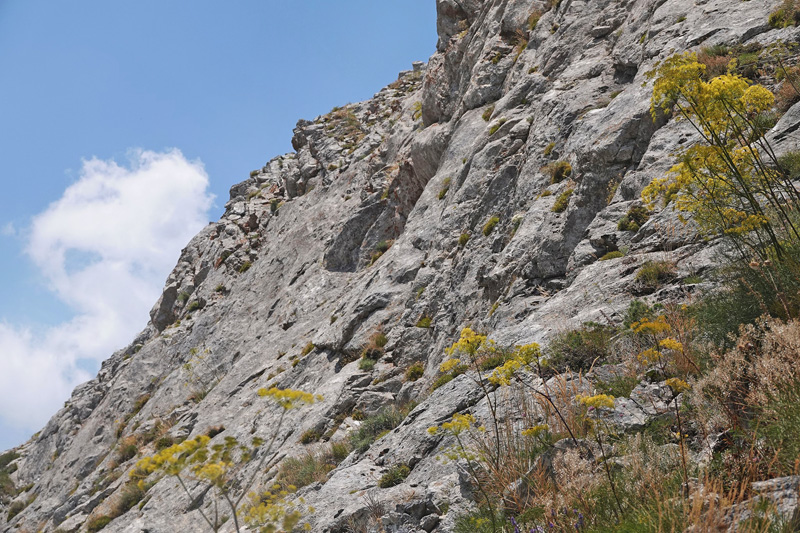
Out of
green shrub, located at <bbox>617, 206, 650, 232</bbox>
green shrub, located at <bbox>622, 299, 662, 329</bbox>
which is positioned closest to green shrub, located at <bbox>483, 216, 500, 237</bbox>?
green shrub, located at <bbox>617, 206, 650, 232</bbox>

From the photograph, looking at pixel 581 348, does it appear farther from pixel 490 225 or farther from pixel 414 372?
pixel 490 225

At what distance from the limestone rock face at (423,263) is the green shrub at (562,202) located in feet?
1.19

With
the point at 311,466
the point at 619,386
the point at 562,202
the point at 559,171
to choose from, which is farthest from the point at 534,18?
the point at 619,386

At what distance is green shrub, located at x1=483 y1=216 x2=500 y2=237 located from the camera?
1538 cm

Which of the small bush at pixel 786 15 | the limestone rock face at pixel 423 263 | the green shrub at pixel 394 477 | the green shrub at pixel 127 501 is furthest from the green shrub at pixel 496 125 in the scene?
the green shrub at pixel 127 501

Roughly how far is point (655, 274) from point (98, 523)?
21.6 m

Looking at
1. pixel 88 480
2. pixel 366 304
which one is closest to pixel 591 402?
pixel 366 304

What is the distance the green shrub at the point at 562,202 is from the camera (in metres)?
12.7

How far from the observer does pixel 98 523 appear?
19203mm

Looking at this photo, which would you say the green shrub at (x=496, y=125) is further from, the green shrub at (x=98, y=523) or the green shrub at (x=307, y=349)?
the green shrub at (x=98, y=523)

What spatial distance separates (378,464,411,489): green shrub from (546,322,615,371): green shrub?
9.74 ft

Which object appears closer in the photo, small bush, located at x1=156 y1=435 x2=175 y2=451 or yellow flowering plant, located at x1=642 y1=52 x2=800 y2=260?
yellow flowering plant, located at x1=642 y1=52 x2=800 y2=260

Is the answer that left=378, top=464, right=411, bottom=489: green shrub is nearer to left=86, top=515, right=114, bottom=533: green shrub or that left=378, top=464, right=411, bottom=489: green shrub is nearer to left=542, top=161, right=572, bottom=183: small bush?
left=542, top=161, right=572, bottom=183: small bush

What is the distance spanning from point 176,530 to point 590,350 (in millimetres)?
14012
